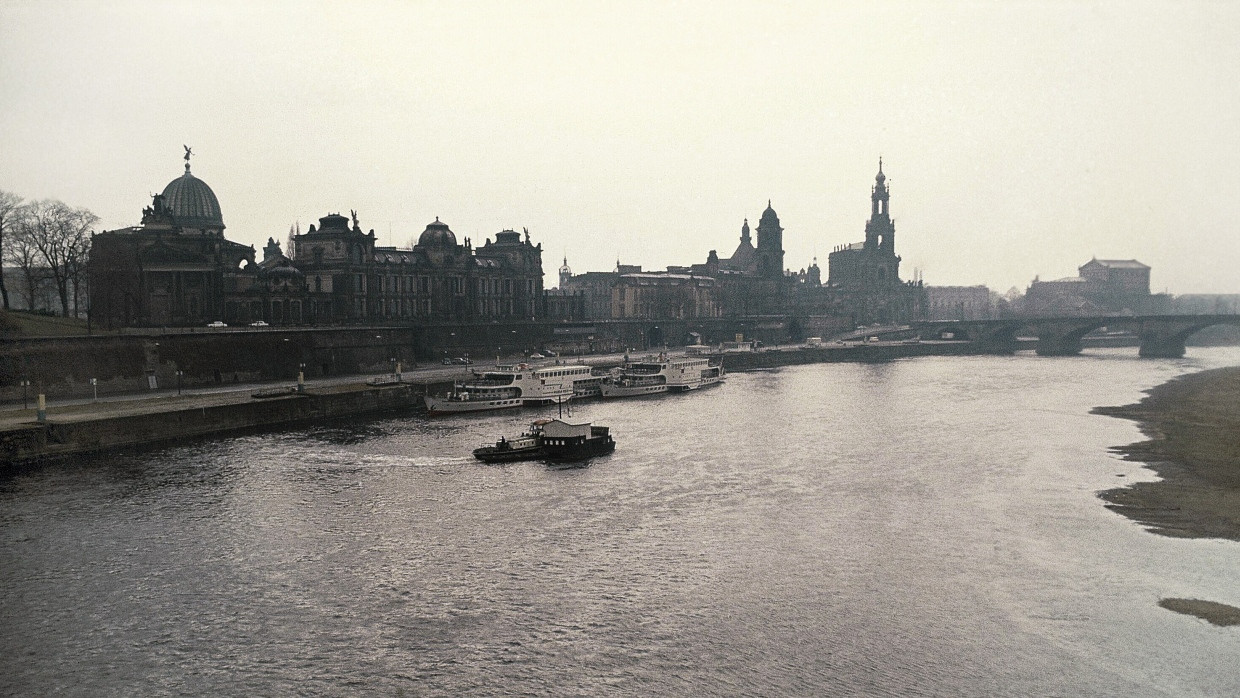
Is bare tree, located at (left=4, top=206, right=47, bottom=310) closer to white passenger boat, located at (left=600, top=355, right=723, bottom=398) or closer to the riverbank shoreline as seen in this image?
white passenger boat, located at (left=600, top=355, right=723, bottom=398)

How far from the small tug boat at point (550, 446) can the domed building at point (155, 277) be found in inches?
Answer: 2254

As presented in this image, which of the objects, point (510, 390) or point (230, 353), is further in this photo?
point (510, 390)

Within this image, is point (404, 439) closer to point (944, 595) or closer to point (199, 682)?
point (199, 682)

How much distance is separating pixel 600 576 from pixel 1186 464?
124 ft

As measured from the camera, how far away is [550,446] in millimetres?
55000

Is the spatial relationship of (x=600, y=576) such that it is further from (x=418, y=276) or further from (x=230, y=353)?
(x=418, y=276)

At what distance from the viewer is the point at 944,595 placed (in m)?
30.4

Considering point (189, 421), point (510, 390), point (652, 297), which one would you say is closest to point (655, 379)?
point (510, 390)

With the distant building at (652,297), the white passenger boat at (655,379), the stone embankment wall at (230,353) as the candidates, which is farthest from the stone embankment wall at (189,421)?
the distant building at (652,297)

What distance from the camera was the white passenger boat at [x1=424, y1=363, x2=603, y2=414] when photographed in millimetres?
76000

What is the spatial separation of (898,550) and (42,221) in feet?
314

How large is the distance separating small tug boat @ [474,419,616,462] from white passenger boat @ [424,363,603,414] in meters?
20.9

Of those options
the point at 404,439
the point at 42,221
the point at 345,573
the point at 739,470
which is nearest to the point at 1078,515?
the point at 739,470

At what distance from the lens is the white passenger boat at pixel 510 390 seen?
76000 mm
